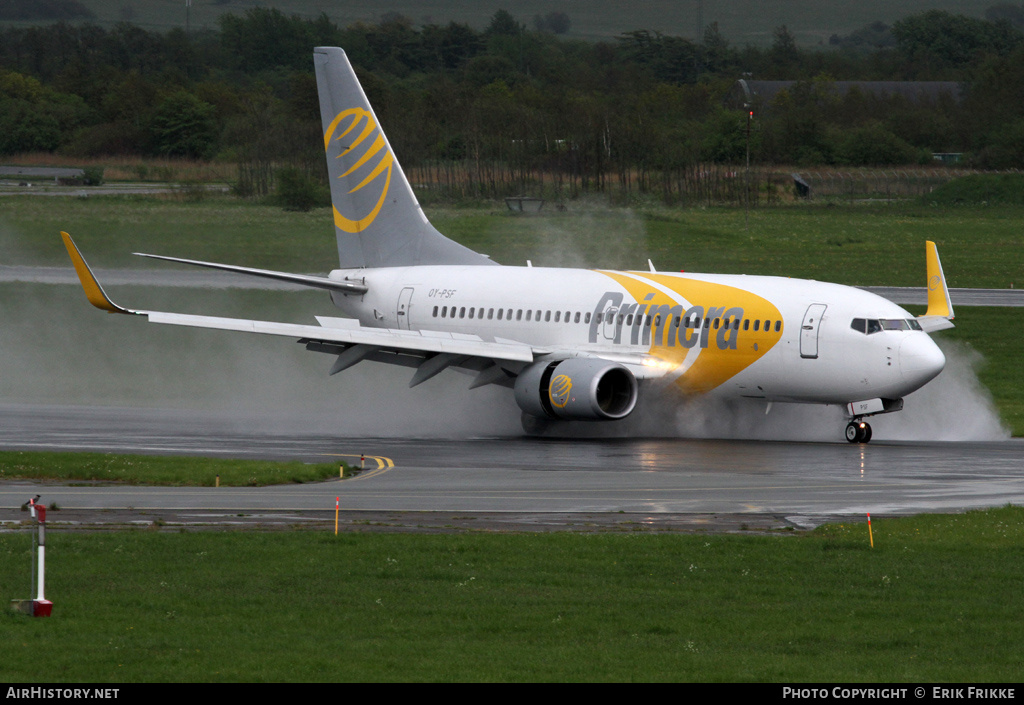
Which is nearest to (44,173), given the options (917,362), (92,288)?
(92,288)

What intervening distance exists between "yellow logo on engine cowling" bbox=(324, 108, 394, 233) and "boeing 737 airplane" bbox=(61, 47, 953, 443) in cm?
4

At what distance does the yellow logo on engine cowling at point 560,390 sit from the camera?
37469 mm

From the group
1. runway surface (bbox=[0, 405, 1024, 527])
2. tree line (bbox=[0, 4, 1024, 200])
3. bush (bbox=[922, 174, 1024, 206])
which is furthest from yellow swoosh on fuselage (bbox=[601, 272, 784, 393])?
bush (bbox=[922, 174, 1024, 206])

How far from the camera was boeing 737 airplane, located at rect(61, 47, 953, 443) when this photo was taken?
35.9 meters

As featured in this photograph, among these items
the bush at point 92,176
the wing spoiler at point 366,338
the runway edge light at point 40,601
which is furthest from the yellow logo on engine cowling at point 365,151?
the bush at point 92,176

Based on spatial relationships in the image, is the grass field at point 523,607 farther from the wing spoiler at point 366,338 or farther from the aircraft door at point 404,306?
the aircraft door at point 404,306

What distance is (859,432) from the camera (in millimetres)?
36406

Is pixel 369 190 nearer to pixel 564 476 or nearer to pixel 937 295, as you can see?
pixel 937 295

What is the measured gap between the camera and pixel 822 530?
2320cm

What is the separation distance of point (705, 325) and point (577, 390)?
361 cm

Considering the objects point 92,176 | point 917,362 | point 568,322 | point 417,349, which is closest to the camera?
point 917,362

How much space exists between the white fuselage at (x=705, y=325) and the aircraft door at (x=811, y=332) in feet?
0.08

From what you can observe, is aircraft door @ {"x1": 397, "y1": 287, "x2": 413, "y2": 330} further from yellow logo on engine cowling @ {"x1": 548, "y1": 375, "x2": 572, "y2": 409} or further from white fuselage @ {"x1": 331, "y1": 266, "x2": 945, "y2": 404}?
yellow logo on engine cowling @ {"x1": 548, "y1": 375, "x2": 572, "y2": 409}

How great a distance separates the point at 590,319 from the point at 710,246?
129 ft
